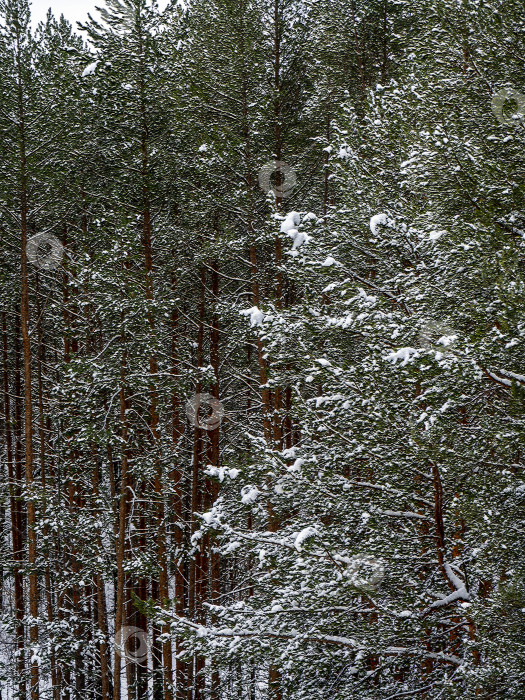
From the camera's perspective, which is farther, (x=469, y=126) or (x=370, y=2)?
(x=370, y=2)

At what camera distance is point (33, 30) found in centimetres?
1159

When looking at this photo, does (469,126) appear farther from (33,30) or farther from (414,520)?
(33,30)

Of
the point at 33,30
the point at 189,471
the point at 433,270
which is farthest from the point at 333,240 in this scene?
the point at 189,471

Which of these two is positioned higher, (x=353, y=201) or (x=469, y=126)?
(x=469, y=126)

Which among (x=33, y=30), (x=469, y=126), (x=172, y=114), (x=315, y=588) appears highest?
(x=33, y=30)

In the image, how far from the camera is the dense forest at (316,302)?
580 centimetres

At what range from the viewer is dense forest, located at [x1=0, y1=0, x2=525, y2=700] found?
19.0ft

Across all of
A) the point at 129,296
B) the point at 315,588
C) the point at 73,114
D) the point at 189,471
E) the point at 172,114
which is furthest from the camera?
the point at 189,471

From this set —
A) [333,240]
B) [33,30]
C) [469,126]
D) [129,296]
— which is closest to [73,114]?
[33,30]

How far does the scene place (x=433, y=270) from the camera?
6785mm

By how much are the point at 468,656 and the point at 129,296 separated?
7079 millimetres

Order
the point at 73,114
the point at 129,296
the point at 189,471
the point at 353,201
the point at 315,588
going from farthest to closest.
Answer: the point at 189,471, the point at 73,114, the point at 129,296, the point at 353,201, the point at 315,588

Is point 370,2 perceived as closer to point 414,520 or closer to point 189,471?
point 414,520

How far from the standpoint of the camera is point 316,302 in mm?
7652
